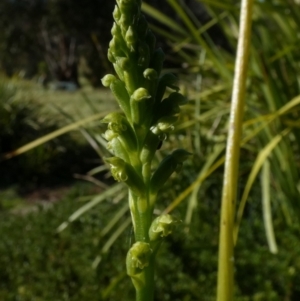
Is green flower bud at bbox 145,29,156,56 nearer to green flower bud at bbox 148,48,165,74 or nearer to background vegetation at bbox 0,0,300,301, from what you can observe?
green flower bud at bbox 148,48,165,74

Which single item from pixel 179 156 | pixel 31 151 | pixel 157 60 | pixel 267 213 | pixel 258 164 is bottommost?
pixel 31 151

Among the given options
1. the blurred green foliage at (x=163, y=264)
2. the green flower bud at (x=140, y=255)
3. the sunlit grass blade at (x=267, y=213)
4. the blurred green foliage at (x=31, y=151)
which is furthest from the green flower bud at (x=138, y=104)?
the blurred green foliage at (x=31, y=151)

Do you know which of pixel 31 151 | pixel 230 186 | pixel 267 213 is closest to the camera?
pixel 230 186

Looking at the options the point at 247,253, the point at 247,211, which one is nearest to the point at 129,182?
the point at 247,253

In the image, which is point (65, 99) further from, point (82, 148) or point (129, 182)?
point (129, 182)

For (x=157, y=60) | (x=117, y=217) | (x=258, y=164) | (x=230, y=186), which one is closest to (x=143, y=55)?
(x=157, y=60)

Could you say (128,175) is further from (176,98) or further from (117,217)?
(117,217)

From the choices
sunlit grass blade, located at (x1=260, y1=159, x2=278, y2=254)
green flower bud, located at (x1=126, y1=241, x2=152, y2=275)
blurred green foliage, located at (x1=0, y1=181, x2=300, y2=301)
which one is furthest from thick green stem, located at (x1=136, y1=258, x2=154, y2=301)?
blurred green foliage, located at (x1=0, y1=181, x2=300, y2=301)

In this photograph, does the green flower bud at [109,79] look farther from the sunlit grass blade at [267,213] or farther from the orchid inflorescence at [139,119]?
the sunlit grass blade at [267,213]
